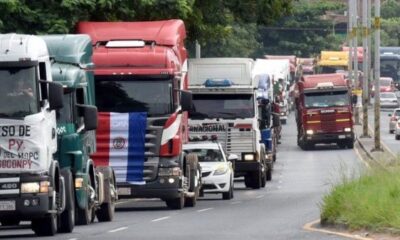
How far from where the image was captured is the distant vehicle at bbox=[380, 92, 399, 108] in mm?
121750

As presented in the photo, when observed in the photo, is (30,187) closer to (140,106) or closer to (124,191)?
(140,106)

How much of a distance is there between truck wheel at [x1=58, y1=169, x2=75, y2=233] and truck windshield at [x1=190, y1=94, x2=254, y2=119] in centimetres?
1658

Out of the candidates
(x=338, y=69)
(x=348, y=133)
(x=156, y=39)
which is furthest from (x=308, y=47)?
(x=156, y=39)

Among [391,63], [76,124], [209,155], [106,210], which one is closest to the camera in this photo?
[76,124]

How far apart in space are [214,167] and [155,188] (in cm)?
720

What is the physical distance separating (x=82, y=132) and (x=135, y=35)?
266 inches

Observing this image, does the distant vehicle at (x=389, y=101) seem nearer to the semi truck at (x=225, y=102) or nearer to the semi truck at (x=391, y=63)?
the semi truck at (x=391, y=63)

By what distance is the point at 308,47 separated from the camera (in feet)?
470

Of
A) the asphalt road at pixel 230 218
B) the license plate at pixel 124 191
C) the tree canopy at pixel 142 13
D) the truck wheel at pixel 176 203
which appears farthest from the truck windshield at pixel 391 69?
the license plate at pixel 124 191

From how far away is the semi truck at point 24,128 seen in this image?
23.0 metres

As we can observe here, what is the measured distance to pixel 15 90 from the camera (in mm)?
23000

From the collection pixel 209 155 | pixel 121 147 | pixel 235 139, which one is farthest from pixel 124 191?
pixel 235 139

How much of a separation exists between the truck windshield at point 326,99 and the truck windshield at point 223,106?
28880mm

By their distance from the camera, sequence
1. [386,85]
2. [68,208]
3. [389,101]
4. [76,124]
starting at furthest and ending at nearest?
[386,85], [389,101], [76,124], [68,208]
